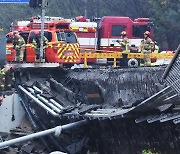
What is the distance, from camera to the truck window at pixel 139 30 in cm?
2770

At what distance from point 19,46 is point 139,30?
9.83 metres

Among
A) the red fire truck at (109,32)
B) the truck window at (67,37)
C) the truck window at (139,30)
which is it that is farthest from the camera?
the truck window at (139,30)

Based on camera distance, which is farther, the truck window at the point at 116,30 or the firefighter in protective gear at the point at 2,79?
the truck window at the point at 116,30

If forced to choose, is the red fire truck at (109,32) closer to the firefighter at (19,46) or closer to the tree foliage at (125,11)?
the firefighter at (19,46)

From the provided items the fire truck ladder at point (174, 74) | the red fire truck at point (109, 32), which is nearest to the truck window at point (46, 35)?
the red fire truck at point (109, 32)

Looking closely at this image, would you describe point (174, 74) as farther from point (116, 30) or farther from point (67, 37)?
point (116, 30)

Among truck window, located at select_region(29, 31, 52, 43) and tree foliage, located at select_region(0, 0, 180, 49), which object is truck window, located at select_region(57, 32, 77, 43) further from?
tree foliage, located at select_region(0, 0, 180, 49)

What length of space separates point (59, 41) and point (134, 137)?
9.94 meters

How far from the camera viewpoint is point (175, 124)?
10.2m

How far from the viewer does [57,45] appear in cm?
2036

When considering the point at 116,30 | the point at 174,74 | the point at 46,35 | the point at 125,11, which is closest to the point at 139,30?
the point at 116,30

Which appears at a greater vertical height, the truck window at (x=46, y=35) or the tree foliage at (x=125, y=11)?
the tree foliage at (x=125, y=11)

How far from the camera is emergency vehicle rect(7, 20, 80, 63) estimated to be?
785 inches

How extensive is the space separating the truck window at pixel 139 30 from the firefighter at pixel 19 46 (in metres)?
9.15
